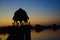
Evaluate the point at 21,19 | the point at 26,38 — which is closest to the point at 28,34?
the point at 26,38

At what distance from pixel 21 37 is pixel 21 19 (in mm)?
3681

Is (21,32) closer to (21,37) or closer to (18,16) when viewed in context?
(21,37)

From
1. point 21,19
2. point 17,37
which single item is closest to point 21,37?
point 17,37

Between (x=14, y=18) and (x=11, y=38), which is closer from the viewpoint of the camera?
(x=11, y=38)

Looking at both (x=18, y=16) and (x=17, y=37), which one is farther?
(x=18, y=16)

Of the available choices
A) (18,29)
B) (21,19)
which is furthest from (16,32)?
(21,19)

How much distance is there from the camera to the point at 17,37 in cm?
1609

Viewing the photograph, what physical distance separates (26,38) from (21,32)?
0.89 m

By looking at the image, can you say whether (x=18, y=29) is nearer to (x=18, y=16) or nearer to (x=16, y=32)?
(x=16, y=32)

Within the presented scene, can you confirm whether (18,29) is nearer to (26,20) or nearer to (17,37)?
(17,37)

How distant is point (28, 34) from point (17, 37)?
1150mm

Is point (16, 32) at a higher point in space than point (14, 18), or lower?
lower

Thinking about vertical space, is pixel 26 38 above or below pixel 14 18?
below

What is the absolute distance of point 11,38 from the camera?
1605cm
